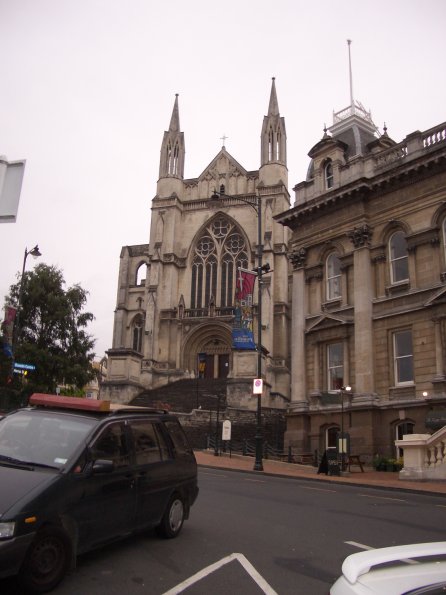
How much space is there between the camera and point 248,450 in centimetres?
2773

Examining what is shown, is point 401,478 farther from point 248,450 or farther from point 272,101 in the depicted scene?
point 272,101

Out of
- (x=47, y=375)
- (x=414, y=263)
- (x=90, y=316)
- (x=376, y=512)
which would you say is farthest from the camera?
(x=90, y=316)

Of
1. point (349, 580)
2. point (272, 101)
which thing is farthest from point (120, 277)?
point (349, 580)

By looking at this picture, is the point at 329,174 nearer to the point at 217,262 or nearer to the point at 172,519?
the point at 217,262

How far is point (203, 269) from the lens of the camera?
5203 centimetres

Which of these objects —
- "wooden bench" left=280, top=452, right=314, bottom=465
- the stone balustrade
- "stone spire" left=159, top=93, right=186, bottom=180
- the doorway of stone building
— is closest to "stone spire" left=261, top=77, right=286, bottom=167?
"stone spire" left=159, top=93, right=186, bottom=180

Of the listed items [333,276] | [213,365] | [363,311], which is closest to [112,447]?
[363,311]

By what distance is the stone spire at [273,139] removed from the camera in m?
52.0

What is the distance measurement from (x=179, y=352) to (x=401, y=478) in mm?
31895

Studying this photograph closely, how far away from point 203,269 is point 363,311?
92.8 ft

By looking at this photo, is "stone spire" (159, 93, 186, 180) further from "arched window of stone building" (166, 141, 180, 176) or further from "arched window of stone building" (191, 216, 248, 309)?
"arched window of stone building" (191, 216, 248, 309)

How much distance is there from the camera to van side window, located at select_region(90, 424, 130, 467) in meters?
6.15

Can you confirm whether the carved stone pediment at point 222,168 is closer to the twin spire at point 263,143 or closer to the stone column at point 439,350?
the twin spire at point 263,143

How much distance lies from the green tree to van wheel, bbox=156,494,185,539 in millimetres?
33403
